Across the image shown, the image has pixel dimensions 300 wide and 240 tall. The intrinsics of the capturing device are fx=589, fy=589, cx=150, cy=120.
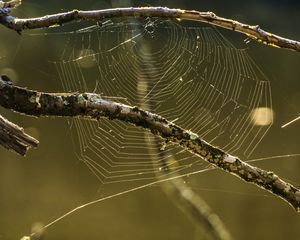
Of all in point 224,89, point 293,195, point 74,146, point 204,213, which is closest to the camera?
point 293,195

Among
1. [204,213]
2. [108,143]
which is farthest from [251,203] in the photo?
[204,213]

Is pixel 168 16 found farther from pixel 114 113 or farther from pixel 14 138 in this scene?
pixel 14 138

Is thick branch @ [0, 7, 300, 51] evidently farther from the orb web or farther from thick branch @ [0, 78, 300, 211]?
the orb web

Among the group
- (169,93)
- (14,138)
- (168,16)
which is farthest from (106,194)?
(168,16)

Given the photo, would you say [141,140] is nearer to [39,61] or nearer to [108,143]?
[108,143]

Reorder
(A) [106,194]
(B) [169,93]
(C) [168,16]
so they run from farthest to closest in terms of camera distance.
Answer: (A) [106,194], (B) [169,93], (C) [168,16]

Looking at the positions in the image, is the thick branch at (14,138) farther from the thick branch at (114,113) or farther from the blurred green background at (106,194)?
the blurred green background at (106,194)

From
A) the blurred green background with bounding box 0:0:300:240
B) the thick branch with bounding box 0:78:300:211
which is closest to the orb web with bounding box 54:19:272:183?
the blurred green background with bounding box 0:0:300:240
